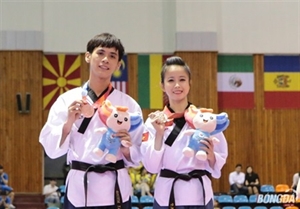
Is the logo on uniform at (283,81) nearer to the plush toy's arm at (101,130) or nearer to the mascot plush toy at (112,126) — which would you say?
the mascot plush toy at (112,126)

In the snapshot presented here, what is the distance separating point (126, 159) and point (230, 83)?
14192mm

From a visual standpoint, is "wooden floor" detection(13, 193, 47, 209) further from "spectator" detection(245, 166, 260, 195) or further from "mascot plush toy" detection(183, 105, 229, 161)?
"mascot plush toy" detection(183, 105, 229, 161)

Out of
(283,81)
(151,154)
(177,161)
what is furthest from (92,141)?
(283,81)

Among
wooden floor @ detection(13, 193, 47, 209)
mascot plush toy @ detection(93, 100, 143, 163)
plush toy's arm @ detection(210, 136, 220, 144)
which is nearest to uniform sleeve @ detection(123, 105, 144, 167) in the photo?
mascot plush toy @ detection(93, 100, 143, 163)

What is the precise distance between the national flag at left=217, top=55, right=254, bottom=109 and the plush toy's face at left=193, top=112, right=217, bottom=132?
45.6 ft

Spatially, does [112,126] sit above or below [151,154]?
above

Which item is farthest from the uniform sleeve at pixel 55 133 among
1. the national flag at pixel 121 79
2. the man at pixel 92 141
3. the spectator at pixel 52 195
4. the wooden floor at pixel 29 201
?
the national flag at pixel 121 79

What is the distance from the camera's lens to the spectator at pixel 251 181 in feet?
51.3

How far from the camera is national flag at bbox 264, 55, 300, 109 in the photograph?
1808 centimetres

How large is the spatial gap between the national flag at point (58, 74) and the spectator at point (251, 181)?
6.10m

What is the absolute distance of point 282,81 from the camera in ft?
59.5

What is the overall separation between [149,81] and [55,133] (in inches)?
545

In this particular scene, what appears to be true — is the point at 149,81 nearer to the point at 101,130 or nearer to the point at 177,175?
the point at 177,175

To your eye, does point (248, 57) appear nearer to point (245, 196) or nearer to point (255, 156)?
point (255, 156)
